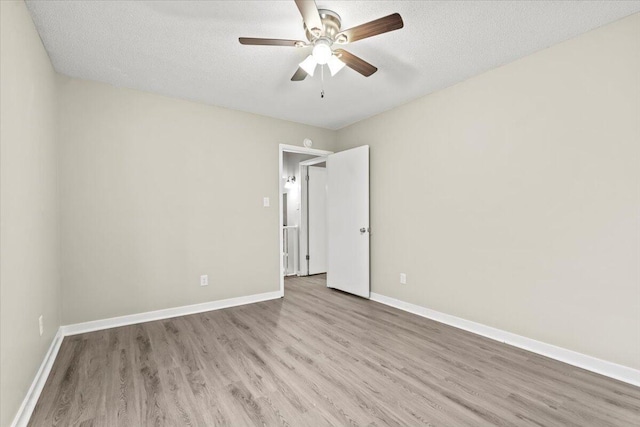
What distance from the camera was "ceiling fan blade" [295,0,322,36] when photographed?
1.62 metres

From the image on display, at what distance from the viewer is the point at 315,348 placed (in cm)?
259

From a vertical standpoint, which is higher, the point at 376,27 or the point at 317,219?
the point at 376,27

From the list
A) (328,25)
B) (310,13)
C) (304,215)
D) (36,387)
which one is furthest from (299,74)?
(304,215)

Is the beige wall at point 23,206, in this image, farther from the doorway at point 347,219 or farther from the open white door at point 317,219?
the open white door at point 317,219

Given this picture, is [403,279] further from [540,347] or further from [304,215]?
[304,215]

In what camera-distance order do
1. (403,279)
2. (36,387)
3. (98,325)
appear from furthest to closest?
(403,279) < (98,325) < (36,387)

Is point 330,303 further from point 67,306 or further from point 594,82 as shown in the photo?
point 594,82

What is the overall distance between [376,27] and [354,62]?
40 cm

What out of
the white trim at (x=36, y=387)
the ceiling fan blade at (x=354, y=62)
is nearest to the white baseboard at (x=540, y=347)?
the ceiling fan blade at (x=354, y=62)

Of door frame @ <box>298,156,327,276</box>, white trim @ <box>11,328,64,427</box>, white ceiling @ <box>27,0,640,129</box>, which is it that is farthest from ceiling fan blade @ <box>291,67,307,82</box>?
door frame @ <box>298,156,327,276</box>

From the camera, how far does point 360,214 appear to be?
13.6ft

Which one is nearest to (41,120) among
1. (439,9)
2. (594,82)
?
(439,9)

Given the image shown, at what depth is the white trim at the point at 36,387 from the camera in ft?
5.40

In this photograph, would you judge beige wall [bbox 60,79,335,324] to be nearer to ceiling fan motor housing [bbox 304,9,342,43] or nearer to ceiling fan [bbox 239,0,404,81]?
ceiling fan [bbox 239,0,404,81]
